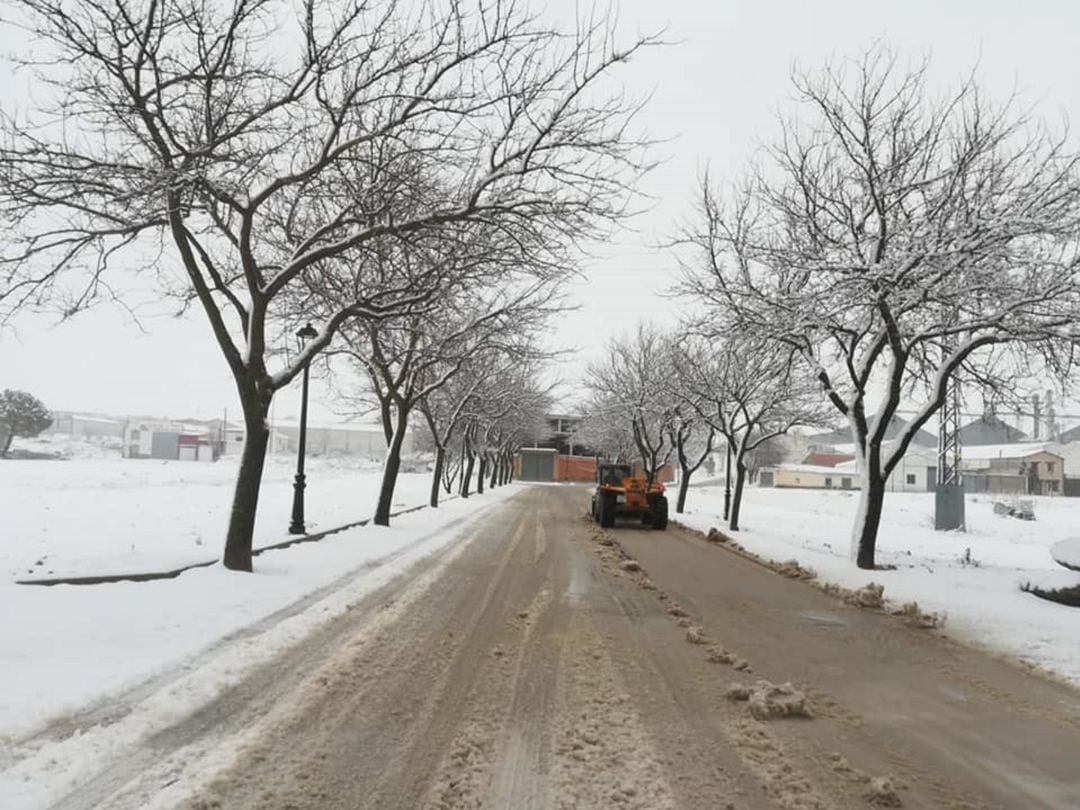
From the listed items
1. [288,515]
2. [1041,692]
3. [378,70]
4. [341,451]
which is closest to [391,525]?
[288,515]

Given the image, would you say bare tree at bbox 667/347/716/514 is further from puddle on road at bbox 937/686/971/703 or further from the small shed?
the small shed

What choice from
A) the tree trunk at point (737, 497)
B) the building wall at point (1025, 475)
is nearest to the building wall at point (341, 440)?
the building wall at point (1025, 475)

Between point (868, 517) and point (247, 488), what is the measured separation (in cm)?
1074

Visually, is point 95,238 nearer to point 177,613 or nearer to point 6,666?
point 177,613

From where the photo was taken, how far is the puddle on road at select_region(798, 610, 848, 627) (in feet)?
29.4

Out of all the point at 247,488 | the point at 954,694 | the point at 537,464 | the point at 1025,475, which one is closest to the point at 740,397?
the point at 247,488

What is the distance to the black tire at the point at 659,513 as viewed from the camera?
77.0ft

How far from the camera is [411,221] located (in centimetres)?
1043

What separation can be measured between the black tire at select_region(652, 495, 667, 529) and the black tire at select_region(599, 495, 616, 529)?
126 centimetres

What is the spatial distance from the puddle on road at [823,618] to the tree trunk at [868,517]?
4771 millimetres

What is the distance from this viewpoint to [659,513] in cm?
2347

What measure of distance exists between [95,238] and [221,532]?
8502mm

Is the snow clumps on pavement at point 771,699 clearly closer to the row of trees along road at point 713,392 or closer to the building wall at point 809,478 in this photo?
the row of trees along road at point 713,392

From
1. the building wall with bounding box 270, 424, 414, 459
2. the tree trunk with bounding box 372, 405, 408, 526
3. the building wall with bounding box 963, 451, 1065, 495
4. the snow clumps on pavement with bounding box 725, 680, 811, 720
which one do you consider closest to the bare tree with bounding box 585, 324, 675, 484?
the tree trunk with bounding box 372, 405, 408, 526
